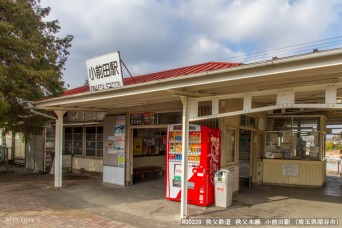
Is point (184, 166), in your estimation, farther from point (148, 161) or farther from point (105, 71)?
point (148, 161)

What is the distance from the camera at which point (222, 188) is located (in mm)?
7477

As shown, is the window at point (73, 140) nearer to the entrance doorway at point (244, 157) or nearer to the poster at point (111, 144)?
the poster at point (111, 144)

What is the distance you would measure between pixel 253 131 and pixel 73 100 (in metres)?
5.87

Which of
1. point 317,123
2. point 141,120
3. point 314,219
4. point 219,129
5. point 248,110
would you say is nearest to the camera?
point 248,110

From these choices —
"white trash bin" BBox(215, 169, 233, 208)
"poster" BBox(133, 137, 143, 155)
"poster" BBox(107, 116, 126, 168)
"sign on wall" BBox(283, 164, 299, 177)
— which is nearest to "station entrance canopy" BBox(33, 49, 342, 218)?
"white trash bin" BBox(215, 169, 233, 208)

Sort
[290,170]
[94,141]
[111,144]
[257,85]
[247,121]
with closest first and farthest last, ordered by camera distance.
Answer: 1. [257,85]
2. [247,121]
3. [111,144]
4. [290,170]
5. [94,141]

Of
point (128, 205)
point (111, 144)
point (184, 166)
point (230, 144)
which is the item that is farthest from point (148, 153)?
point (184, 166)

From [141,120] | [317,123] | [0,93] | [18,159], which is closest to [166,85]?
[141,120]

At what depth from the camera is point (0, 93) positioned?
972cm

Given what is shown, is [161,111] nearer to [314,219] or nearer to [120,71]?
[120,71]

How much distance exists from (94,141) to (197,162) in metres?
6.67

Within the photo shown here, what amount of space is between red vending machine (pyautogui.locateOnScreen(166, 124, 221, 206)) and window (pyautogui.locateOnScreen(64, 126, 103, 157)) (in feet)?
17.6

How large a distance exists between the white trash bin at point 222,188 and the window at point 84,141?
646 cm

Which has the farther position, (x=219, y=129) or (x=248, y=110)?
(x=219, y=129)
